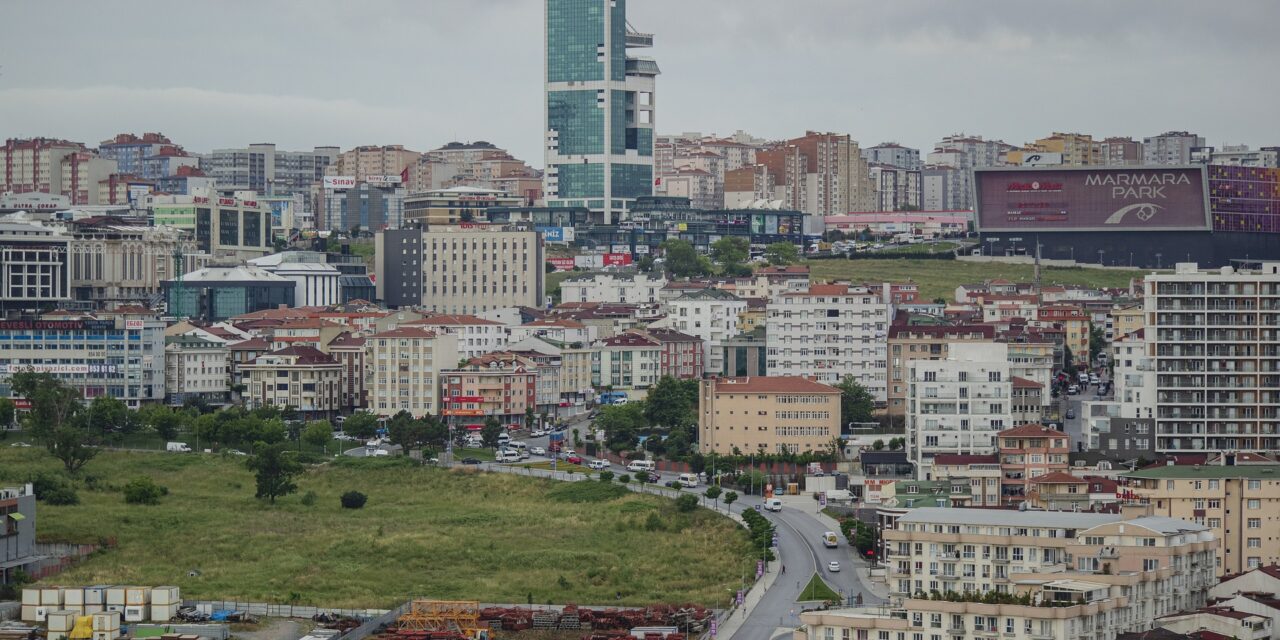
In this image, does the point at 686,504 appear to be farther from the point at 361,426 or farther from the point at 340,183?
the point at 340,183

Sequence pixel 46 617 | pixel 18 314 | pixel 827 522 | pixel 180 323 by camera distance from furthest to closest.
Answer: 1. pixel 18 314
2. pixel 180 323
3. pixel 827 522
4. pixel 46 617

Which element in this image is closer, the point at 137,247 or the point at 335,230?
the point at 137,247

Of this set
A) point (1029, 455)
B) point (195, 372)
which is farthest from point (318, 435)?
point (1029, 455)

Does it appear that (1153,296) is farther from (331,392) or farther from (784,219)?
(784,219)

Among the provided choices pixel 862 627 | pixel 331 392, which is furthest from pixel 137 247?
pixel 862 627

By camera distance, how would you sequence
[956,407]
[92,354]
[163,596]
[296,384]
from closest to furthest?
[163,596], [956,407], [296,384], [92,354]

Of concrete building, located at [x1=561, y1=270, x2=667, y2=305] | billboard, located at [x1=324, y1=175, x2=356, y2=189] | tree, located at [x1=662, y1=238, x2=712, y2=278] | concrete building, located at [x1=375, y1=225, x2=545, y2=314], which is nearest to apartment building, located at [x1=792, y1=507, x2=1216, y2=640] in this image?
concrete building, located at [x1=561, y1=270, x2=667, y2=305]

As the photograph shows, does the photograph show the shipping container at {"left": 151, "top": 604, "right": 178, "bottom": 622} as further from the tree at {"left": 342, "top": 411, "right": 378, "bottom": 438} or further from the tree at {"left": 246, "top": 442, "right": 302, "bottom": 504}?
the tree at {"left": 342, "top": 411, "right": 378, "bottom": 438}
